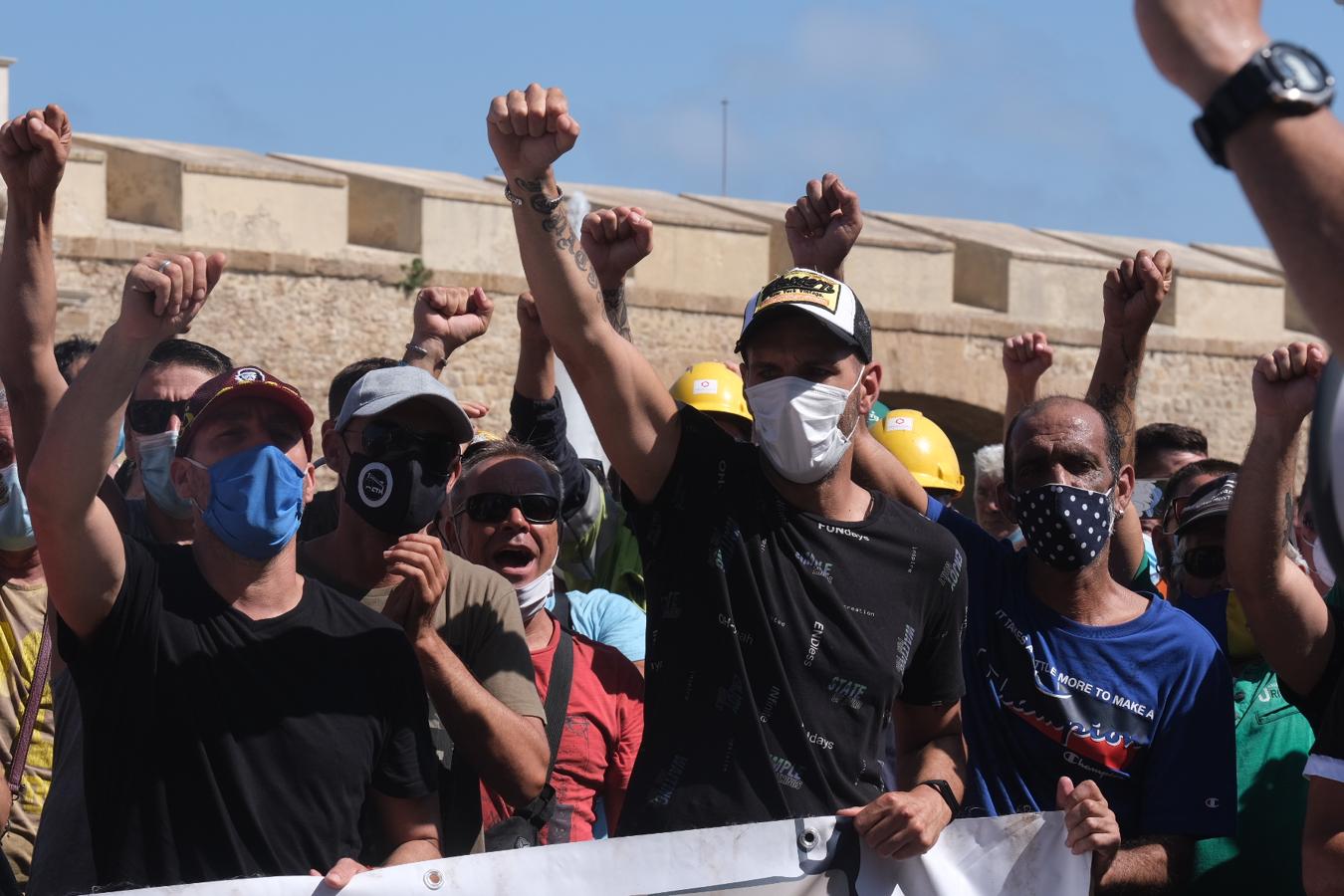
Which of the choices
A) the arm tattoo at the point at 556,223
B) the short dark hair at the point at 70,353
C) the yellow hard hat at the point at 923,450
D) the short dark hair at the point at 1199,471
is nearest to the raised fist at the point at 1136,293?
the short dark hair at the point at 1199,471

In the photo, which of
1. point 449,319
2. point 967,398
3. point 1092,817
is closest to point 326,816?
point 1092,817

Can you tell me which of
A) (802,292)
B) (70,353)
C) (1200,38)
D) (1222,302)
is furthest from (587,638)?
(1222,302)

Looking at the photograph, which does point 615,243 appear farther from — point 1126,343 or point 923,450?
point 923,450

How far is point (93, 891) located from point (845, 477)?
1.59 metres

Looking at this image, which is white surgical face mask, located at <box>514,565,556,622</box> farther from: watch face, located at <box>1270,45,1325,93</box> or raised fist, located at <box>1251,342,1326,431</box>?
watch face, located at <box>1270,45,1325,93</box>

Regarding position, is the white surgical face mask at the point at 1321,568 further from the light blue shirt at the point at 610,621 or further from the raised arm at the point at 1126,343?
the light blue shirt at the point at 610,621

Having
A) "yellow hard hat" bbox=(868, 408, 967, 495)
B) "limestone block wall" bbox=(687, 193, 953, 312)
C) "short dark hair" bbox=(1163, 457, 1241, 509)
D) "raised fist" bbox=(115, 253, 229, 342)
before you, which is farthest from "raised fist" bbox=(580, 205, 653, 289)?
"limestone block wall" bbox=(687, 193, 953, 312)

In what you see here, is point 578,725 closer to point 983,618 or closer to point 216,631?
point 983,618

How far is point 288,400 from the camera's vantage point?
3324mm

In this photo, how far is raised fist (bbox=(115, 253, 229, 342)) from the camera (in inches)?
113

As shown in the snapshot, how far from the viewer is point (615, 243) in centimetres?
358

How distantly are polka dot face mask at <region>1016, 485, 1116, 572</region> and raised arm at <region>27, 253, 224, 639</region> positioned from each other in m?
1.98

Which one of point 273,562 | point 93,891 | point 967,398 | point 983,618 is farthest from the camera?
point 967,398

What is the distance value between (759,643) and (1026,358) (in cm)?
221
